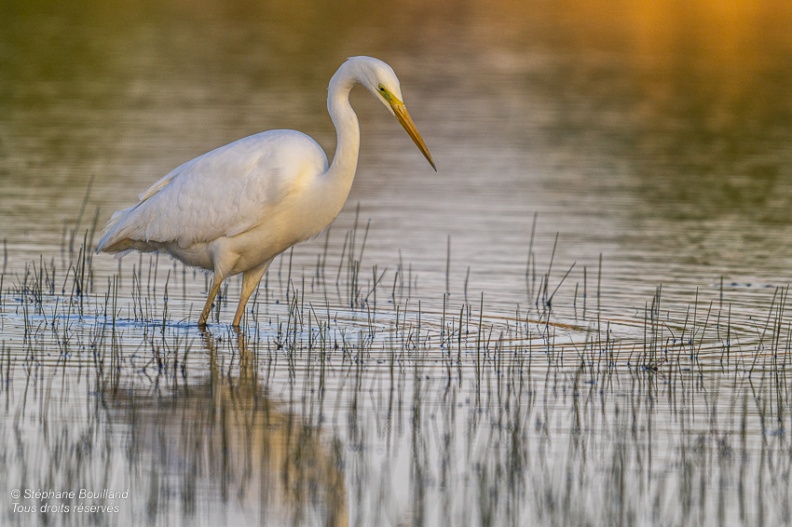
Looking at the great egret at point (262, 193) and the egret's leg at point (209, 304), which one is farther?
the egret's leg at point (209, 304)

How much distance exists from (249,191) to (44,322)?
189cm

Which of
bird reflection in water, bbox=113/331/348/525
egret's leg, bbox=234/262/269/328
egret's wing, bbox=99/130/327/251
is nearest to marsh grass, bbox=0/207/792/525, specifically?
bird reflection in water, bbox=113/331/348/525

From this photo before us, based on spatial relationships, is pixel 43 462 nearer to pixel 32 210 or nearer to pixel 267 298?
pixel 267 298

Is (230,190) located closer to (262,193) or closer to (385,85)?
(262,193)

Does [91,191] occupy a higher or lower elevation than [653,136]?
lower

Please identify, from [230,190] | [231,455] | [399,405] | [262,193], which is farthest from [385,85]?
[231,455]

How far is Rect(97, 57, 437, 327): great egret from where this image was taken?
11133mm

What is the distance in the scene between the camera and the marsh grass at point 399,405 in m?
7.13

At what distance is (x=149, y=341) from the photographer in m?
10.7

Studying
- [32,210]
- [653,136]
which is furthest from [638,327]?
[653,136]

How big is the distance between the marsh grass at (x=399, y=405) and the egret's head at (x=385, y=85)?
1.56 meters

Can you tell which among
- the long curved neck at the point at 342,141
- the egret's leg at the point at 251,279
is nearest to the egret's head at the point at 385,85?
the long curved neck at the point at 342,141

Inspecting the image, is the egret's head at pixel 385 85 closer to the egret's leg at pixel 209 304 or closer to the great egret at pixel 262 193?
the great egret at pixel 262 193

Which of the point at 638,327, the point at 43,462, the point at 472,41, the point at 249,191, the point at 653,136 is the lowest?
the point at 43,462
